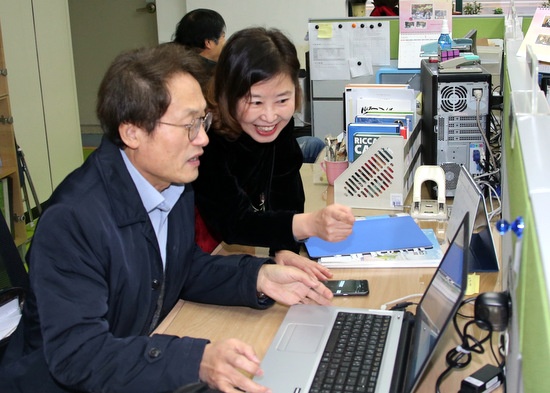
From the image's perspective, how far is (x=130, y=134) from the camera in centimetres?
123

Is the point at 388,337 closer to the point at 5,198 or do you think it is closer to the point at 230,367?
the point at 230,367

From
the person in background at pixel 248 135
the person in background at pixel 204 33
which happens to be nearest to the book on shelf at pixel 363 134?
the person in background at pixel 248 135

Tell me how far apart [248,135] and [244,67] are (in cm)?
19

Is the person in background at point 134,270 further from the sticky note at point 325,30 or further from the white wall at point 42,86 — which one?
the white wall at point 42,86

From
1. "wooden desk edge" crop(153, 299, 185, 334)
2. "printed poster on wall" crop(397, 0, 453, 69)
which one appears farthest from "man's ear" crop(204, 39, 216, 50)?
"wooden desk edge" crop(153, 299, 185, 334)

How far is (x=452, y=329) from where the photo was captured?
1.28 metres

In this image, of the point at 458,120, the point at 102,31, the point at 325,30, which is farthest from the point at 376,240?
the point at 102,31

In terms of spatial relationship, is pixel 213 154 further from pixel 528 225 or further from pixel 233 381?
pixel 528 225

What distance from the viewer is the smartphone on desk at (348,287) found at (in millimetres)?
1458

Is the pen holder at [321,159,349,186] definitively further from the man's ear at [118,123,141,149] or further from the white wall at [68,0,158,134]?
the white wall at [68,0,158,134]

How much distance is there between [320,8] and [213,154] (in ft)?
12.5

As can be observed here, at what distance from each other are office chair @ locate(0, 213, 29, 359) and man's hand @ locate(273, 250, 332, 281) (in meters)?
0.62

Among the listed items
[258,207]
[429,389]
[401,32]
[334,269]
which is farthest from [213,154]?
[401,32]

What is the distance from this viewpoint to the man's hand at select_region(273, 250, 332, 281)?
1495 millimetres
